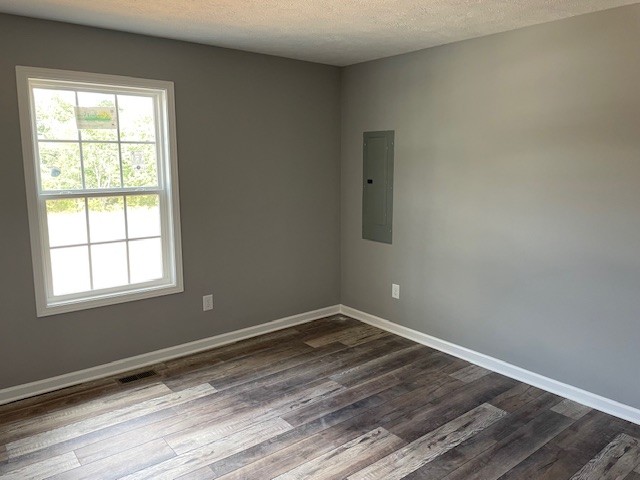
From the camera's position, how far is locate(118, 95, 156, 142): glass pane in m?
3.25

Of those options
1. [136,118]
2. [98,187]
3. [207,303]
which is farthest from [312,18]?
[207,303]

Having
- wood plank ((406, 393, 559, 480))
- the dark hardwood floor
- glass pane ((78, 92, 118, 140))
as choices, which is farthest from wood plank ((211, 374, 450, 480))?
glass pane ((78, 92, 118, 140))

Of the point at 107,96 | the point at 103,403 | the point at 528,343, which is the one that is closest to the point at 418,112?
the point at 528,343

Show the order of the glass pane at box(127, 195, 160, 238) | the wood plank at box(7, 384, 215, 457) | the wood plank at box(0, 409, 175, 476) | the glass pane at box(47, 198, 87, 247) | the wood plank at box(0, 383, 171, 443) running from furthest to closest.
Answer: the glass pane at box(127, 195, 160, 238) < the glass pane at box(47, 198, 87, 247) < the wood plank at box(0, 383, 171, 443) < the wood plank at box(7, 384, 215, 457) < the wood plank at box(0, 409, 175, 476)

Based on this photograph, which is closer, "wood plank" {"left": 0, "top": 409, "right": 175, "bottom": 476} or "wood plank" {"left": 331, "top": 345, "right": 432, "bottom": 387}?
"wood plank" {"left": 0, "top": 409, "right": 175, "bottom": 476}

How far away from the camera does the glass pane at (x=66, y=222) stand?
3045mm

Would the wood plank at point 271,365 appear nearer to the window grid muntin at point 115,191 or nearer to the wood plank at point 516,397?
the window grid muntin at point 115,191

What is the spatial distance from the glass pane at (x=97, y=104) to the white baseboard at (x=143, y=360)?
157 cm

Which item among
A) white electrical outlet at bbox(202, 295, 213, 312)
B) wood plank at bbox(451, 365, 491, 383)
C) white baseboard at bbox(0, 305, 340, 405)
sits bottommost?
wood plank at bbox(451, 365, 491, 383)

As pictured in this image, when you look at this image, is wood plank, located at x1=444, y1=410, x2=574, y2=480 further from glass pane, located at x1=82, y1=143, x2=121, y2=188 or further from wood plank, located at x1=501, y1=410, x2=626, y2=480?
glass pane, located at x1=82, y1=143, x2=121, y2=188

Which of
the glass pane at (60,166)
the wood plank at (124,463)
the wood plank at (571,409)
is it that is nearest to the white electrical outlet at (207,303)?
the glass pane at (60,166)

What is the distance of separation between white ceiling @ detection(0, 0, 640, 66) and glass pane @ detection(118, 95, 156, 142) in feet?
1.50

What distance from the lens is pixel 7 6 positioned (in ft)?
8.45

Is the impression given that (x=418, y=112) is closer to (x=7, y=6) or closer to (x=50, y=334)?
(x=7, y=6)
